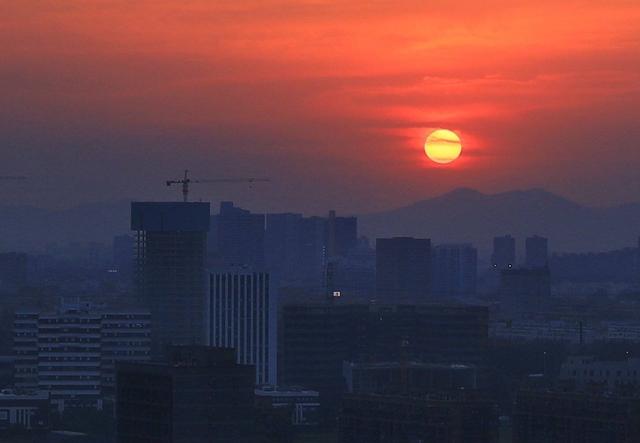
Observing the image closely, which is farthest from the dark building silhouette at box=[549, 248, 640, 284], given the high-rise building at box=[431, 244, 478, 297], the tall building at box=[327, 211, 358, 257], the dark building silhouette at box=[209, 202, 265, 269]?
the dark building silhouette at box=[209, 202, 265, 269]

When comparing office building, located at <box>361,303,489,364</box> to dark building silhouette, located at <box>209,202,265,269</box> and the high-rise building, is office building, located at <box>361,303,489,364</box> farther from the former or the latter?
the high-rise building

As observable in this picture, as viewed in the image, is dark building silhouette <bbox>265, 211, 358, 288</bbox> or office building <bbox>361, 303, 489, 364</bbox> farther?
dark building silhouette <bbox>265, 211, 358, 288</bbox>

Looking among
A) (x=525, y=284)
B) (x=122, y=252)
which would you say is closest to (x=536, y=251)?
(x=525, y=284)

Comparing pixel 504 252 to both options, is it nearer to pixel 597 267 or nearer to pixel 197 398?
pixel 597 267

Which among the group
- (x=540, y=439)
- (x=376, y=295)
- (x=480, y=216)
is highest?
(x=480, y=216)

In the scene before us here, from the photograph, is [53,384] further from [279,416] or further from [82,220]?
[82,220]

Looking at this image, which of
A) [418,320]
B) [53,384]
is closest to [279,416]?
[53,384]
